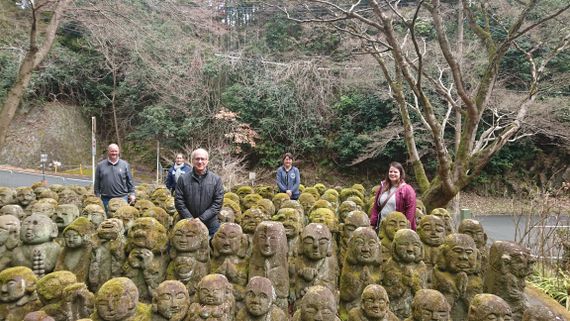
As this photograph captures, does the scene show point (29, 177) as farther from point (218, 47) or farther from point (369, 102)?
point (369, 102)

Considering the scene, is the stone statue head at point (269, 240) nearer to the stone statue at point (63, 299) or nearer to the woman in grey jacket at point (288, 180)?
the stone statue at point (63, 299)

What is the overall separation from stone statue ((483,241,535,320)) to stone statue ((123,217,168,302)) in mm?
3797

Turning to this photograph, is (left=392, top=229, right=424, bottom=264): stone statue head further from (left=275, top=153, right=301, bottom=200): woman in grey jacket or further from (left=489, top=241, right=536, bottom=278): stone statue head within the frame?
(left=275, top=153, right=301, bottom=200): woman in grey jacket

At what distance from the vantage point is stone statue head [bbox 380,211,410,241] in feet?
17.7

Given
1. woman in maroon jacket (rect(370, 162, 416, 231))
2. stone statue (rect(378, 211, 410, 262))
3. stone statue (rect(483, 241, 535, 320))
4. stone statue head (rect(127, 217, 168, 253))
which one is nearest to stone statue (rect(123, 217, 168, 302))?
stone statue head (rect(127, 217, 168, 253))

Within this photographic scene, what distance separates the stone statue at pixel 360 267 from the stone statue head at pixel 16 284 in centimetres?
320

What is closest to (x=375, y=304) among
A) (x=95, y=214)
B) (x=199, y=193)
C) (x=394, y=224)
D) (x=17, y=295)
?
(x=394, y=224)

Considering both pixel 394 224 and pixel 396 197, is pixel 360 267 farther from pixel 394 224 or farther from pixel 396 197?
pixel 396 197

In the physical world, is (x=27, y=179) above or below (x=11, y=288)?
below

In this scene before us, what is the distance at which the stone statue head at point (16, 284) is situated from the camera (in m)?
4.01

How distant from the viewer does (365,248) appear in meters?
4.61

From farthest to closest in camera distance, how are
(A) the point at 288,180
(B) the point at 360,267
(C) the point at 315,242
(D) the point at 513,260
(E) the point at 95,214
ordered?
(A) the point at 288,180, (E) the point at 95,214, (C) the point at 315,242, (B) the point at 360,267, (D) the point at 513,260

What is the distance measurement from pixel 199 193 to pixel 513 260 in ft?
11.8

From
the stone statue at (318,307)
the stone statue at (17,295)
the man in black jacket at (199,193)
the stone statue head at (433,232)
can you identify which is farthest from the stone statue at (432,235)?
Answer: the stone statue at (17,295)
